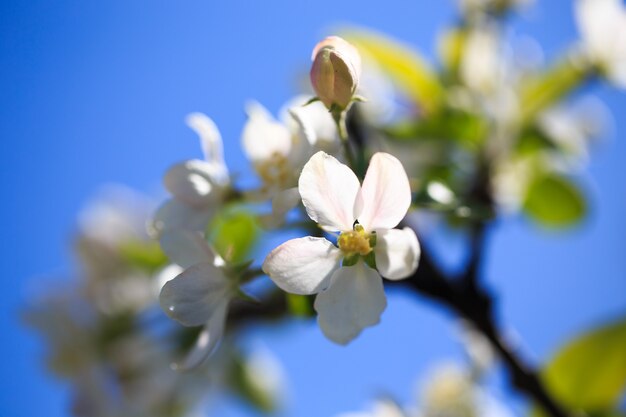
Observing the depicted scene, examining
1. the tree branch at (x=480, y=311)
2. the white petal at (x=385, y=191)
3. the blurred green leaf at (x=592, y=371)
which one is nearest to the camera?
the white petal at (x=385, y=191)

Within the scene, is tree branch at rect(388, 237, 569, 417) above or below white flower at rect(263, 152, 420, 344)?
below

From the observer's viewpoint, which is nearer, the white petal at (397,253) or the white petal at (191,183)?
the white petal at (397,253)

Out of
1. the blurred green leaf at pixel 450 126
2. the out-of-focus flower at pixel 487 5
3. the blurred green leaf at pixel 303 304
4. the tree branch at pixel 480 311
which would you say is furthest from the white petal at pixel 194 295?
the out-of-focus flower at pixel 487 5

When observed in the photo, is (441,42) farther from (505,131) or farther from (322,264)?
(322,264)

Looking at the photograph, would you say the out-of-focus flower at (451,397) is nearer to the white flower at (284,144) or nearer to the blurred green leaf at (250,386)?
the blurred green leaf at (250,386)

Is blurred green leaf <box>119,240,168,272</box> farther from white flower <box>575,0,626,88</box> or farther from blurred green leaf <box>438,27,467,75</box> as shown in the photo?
white flower <box>575,0,626,88</box>

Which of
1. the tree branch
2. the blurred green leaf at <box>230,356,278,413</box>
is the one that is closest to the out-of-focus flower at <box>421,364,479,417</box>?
the tree branch

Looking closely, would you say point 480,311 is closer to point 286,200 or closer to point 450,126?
point 450,126
